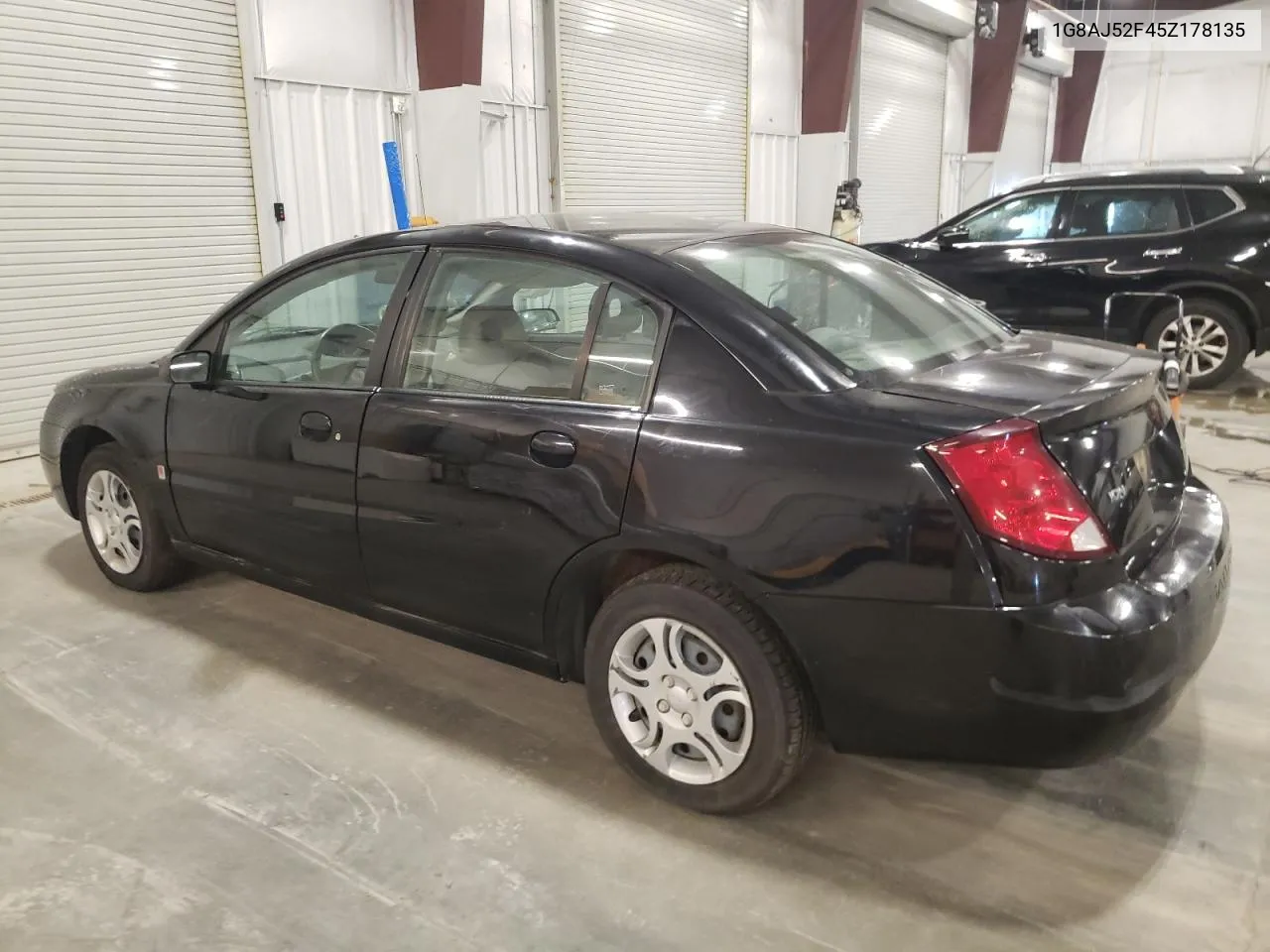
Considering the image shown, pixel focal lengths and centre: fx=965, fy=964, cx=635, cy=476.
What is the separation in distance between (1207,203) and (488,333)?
21.7 feet

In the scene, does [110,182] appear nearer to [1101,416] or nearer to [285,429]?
[285,429]

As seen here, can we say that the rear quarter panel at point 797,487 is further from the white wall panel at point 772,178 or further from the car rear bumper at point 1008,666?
the white wall panel at point 772,178

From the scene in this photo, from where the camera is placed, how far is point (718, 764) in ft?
7.57

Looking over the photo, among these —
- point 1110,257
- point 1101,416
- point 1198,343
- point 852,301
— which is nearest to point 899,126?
point 1110,257

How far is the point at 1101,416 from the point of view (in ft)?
6.90

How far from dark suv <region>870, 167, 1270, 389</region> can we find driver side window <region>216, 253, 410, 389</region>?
5.80 meters

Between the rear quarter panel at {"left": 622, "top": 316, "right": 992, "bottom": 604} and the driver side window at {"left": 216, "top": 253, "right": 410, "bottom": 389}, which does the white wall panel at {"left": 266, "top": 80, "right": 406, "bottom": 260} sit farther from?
the rear quarter panel at {"left": 622, "top": 316, "right": 992, "bottom": 604}

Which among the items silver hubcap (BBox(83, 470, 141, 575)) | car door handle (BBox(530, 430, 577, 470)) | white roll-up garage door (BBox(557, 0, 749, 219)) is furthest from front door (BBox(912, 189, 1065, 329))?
silver hubcap (BBox(83, 470, 141, 575))

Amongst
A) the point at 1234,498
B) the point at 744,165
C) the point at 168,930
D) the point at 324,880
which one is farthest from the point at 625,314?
the point at 744,165

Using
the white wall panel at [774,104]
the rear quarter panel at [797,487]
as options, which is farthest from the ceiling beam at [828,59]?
the rear quarter panel at [797,487]

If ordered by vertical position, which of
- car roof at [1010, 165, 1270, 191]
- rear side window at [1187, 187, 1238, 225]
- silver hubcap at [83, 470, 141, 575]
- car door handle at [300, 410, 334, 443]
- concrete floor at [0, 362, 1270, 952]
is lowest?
concrete floor at [0, 362, 1270, 952]

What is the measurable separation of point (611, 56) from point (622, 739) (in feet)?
29.7

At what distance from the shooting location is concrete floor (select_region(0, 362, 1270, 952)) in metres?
2.02

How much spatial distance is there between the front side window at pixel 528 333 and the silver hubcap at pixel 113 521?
1.68 m
